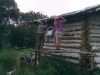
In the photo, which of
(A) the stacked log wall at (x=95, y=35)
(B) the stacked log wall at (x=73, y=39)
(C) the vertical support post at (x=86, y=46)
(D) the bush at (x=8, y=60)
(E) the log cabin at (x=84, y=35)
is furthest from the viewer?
(D) the bush at (x=8, y=60)

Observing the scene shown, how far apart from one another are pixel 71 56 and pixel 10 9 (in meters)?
23.9

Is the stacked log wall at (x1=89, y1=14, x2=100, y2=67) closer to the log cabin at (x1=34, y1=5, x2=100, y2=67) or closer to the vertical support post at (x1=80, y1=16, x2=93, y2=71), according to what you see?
the log cabin at (x1=34, y1=5, x2=100, y2=67)

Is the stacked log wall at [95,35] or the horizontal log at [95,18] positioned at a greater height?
the horizontal log at [95,18]

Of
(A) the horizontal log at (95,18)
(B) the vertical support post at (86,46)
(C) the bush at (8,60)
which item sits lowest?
(C) the bush at (8,60)

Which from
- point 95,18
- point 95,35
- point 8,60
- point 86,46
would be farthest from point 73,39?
point 8,60

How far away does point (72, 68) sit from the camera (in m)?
8.79

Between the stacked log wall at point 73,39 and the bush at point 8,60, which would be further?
the bush at point 8,60

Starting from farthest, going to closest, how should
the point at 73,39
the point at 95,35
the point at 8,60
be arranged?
the point at 8,60 < the point at 73,39 < the point at 95,35

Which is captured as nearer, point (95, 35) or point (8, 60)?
point (95, 35)

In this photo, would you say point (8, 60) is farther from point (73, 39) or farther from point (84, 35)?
point (84, 35)

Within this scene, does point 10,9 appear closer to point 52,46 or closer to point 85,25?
point 52,46

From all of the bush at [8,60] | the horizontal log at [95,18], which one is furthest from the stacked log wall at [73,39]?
the bush at [8,60]

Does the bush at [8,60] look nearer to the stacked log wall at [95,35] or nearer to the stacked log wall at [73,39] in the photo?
the stacked log wall at [73,39]

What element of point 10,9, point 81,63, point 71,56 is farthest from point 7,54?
point 10,9
